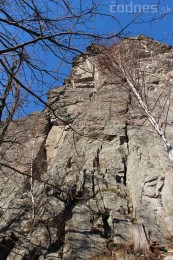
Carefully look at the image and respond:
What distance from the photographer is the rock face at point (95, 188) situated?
697 centimetres

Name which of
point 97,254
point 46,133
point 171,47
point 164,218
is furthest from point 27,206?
point 171,47

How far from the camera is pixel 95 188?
352 inches

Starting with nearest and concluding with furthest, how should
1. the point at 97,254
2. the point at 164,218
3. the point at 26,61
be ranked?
the point at 26,61
the point at 97,254
the point at 164,218

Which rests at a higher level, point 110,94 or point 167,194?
point 110,94

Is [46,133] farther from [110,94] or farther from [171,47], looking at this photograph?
[171,47]

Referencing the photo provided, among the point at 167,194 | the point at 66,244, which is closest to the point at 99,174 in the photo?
the point at 167,194

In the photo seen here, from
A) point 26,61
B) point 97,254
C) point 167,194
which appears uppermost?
point 26,61

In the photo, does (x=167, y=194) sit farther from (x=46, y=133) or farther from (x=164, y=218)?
(x=46, y=133)

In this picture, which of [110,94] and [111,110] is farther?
[110,94]

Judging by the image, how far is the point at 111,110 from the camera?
13234 mm

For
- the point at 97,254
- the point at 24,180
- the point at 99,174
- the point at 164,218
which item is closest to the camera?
the point at 97,254

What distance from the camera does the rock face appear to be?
6973 mm

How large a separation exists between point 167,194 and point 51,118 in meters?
7.83

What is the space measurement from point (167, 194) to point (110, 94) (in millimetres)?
6875
